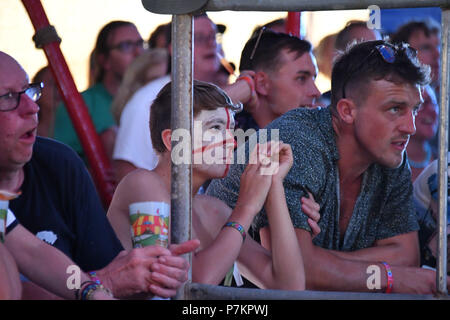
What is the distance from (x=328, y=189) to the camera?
9.25ft

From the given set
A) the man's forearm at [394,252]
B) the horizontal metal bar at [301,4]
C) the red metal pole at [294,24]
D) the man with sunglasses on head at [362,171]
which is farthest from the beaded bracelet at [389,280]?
the red metal pole at [294,24]

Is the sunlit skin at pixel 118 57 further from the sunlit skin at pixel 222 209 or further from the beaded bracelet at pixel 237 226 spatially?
the beaded bracelet at pixel 237 226

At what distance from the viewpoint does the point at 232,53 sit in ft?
14.3

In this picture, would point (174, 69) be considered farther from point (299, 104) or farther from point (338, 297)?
point (299, 104)

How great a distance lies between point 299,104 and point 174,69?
1.69m

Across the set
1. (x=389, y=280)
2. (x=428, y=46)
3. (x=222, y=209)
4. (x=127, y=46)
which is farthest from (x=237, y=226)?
(x=428, y=46)

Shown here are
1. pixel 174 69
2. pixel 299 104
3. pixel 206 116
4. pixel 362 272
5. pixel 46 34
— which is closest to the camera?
pixel 174 69

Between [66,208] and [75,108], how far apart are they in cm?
93

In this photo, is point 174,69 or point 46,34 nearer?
point 174,69

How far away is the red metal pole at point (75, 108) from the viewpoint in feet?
10.3

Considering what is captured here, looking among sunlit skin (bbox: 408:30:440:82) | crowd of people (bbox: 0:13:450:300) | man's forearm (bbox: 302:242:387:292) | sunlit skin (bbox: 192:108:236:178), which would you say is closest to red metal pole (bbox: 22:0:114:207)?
crowd of people (bbox: 0:13:450:300)

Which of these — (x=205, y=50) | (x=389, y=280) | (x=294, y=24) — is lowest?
(x=389, y=280)

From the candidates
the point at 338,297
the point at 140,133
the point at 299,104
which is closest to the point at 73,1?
the point at 140,133

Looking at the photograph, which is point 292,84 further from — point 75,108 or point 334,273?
point 334,273
